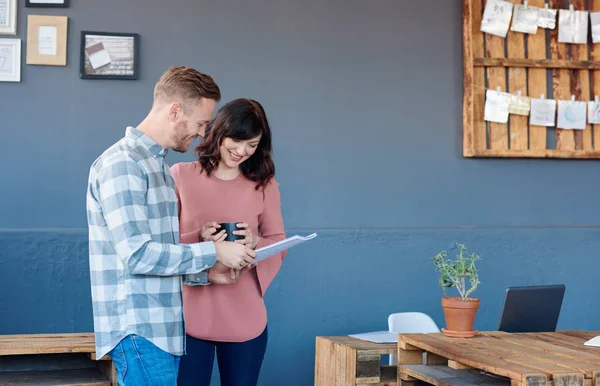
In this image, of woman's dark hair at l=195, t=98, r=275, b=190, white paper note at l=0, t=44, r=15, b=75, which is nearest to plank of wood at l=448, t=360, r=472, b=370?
woman's dark hair at l=195, t=98, r=275, b=190

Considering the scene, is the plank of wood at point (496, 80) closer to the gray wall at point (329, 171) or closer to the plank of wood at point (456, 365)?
the gray wall at point (329, 171)

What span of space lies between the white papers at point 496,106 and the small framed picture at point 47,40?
8.08 ft

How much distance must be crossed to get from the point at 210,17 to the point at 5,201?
147cm

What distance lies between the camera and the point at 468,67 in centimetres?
455

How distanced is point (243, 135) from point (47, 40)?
2.01m

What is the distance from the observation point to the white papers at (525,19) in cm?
466

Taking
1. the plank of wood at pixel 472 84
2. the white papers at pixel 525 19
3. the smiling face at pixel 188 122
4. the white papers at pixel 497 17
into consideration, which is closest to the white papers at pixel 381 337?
the plank of wood at pixel 472 84

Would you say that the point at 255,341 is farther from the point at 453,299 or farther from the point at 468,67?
the point at 468,67

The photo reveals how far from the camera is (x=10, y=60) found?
13.0 feet

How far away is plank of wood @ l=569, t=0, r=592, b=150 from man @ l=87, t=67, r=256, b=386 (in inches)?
133

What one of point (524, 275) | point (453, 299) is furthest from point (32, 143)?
point (524, 275)

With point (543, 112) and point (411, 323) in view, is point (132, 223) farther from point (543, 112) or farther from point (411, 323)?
point (543, 112)

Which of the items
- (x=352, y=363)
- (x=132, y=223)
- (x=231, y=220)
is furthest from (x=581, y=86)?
(x=132, y=223)

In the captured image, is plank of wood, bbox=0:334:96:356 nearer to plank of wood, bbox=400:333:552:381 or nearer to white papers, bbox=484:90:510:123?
plank of wood, bbox=400:333:552:381
